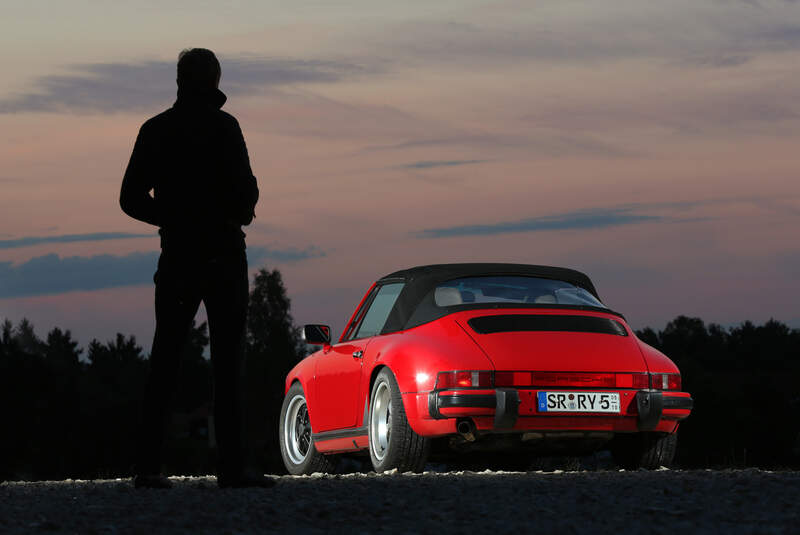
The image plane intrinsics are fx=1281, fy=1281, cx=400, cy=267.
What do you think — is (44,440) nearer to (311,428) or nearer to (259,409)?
(259,409)

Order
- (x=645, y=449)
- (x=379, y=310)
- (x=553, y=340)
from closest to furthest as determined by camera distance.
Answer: (x=553, y=340), (x=645, y=449), (x=379, y=310)

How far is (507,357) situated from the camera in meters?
9.41

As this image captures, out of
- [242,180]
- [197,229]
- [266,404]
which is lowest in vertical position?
[266,404]

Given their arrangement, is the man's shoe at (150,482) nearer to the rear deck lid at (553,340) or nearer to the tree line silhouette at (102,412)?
the rear deck lid at (553,340)

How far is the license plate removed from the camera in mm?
9359

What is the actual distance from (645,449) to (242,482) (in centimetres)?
395

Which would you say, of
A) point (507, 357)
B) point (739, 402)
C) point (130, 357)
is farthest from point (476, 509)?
point (130, 357)

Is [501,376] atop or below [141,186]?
below

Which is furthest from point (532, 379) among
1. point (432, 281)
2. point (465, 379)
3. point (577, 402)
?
point (432, 281)

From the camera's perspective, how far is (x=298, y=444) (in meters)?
12.5

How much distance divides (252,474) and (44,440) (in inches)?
3334

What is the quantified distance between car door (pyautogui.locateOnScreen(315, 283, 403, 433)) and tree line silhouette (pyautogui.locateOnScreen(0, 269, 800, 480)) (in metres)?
56.2

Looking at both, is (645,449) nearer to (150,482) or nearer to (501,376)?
(501,376)

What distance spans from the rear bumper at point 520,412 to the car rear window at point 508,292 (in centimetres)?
118
